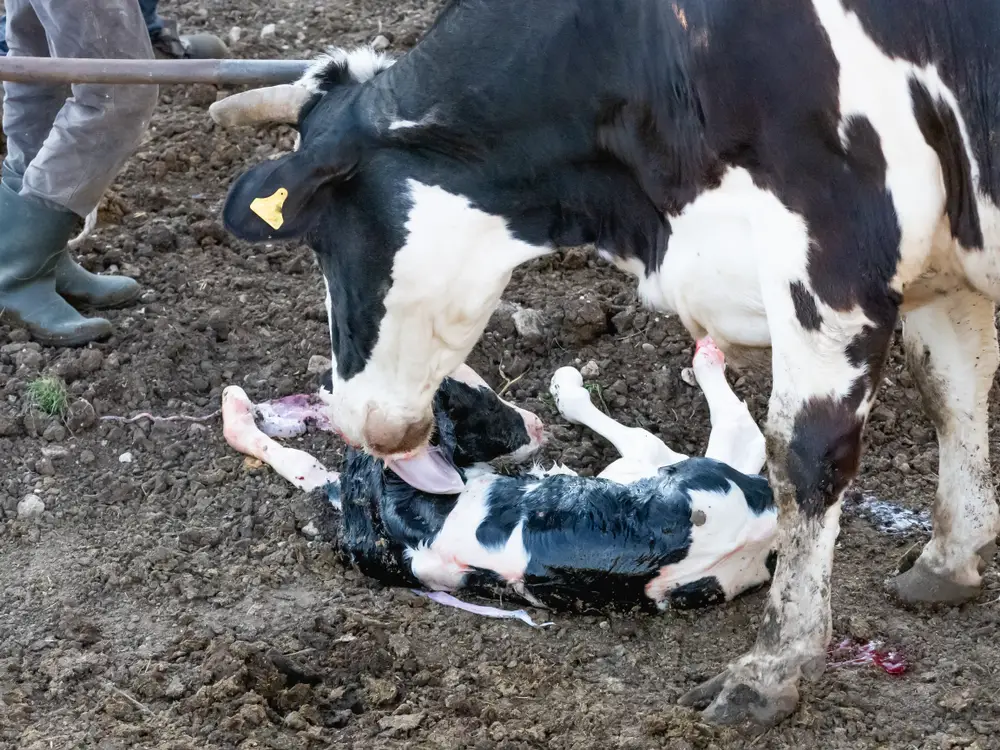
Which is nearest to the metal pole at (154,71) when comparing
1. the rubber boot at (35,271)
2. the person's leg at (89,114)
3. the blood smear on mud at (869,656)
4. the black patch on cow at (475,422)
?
the person's leg at (89,114)

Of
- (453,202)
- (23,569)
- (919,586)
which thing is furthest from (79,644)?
(919,586)

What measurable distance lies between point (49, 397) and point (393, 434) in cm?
158

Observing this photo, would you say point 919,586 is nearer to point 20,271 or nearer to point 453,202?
point 453,202

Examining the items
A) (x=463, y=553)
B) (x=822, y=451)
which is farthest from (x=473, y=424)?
(x=822, y=451)

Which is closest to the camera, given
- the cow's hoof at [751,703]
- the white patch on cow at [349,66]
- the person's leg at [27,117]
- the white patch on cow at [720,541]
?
the cow's hoof at [751,703]

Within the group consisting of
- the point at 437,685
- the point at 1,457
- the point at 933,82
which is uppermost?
the point at 933,82

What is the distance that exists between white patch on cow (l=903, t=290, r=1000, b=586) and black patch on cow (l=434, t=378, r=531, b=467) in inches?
47.3

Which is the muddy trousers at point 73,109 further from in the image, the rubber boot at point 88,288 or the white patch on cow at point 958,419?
the white patch on cow at point 958,419

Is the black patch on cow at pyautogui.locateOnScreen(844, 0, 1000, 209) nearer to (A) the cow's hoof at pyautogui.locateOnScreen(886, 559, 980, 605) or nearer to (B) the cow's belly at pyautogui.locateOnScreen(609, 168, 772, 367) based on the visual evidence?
(B) the cow's belly at pyautogui.locateOnScreen(609, 168, 772, 367)

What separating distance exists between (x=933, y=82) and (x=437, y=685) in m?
1.85

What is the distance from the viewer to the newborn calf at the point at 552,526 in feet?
11.7

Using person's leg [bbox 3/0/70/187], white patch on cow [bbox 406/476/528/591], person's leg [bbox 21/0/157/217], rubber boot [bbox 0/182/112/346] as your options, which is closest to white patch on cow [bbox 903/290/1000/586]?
white patch on cow [bbox 406/476/528/591]

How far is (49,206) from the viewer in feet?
15.7

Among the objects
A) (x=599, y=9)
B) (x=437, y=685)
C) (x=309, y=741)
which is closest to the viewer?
(x=599, y=9)
